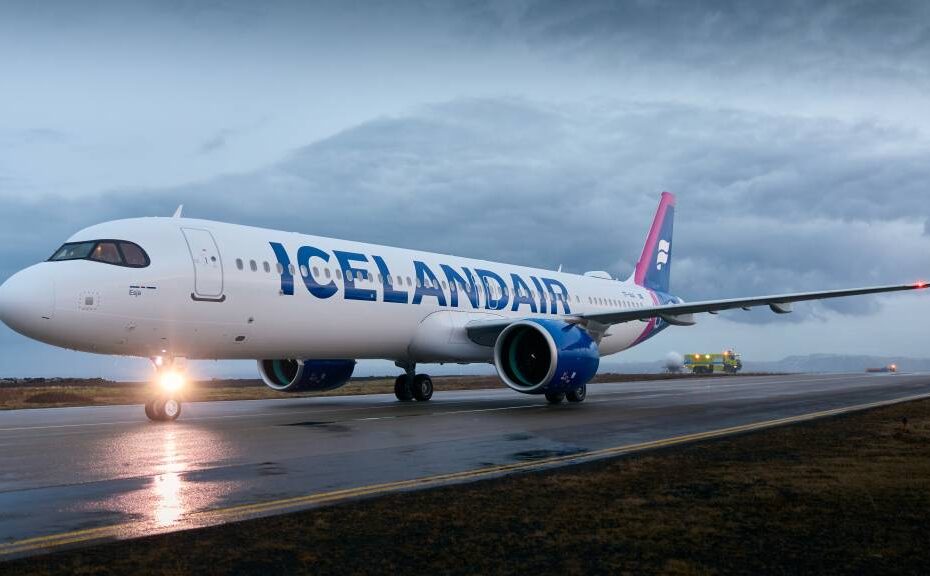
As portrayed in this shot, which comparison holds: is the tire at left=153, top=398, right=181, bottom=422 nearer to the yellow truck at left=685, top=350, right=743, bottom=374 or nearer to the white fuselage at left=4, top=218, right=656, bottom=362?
the white fuselage at left=4, top=218, right=656, bottom=362

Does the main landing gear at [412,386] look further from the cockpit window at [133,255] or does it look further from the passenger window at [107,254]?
the passenger window at [107,254]

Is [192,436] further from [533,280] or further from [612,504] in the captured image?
[533,280]

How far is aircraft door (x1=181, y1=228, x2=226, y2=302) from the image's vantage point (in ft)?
50.2

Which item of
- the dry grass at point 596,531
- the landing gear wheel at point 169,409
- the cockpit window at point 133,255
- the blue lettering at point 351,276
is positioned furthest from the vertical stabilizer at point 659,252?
the dry grass at point 596,531

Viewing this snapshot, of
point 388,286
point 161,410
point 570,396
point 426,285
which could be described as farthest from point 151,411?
point 570,396

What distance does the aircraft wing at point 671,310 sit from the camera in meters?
21.0

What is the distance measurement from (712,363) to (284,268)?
72092 mm

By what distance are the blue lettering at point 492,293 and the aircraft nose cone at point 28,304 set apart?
12432 millimetres

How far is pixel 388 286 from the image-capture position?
19.7 meters

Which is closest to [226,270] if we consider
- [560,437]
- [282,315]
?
[282,315]

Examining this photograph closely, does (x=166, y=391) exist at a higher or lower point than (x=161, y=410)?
higher

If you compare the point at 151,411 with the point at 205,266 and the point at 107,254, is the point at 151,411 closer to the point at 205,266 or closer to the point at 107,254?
the point at 205,266

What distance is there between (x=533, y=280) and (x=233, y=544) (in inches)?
836

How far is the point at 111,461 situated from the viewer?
9484 mm
